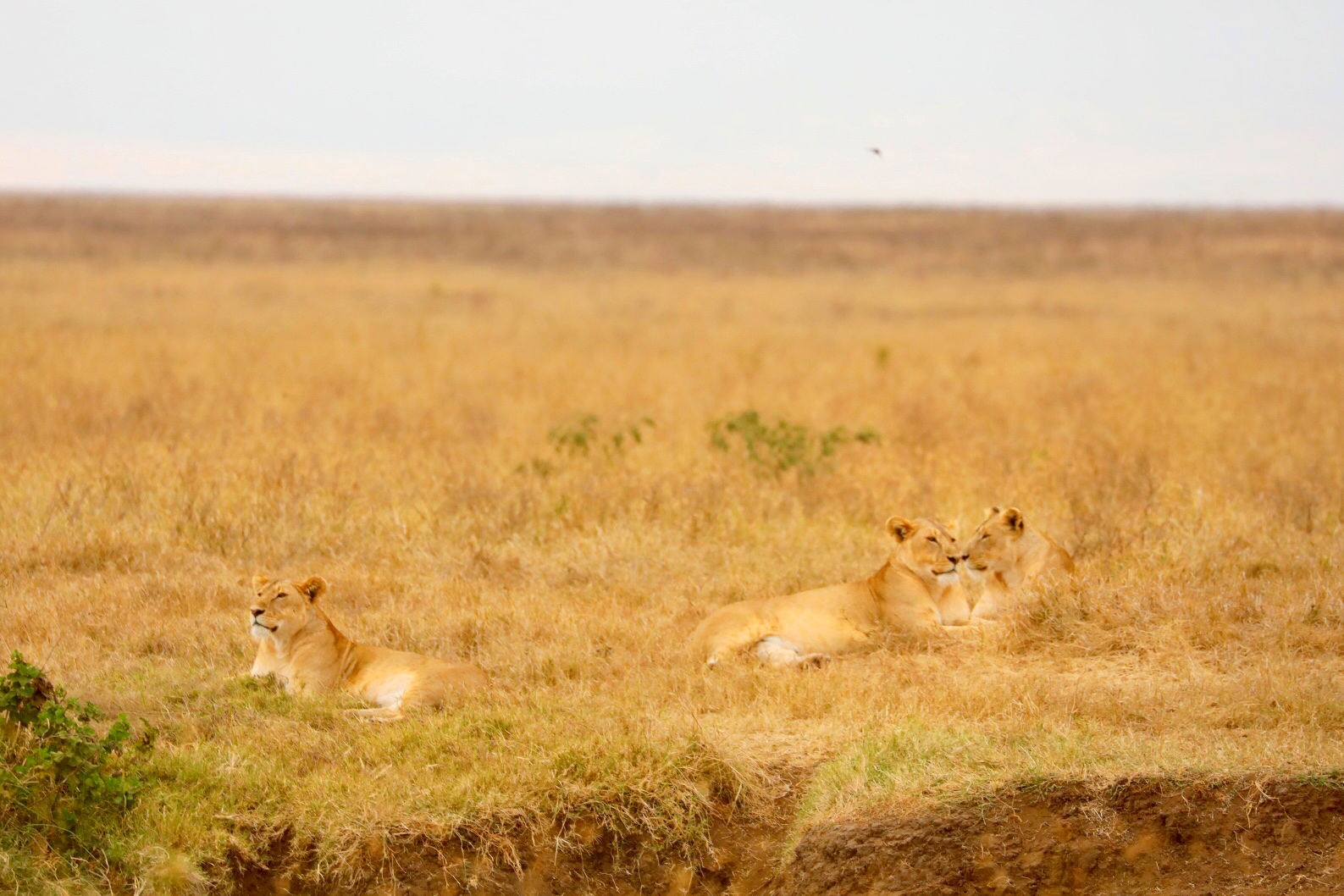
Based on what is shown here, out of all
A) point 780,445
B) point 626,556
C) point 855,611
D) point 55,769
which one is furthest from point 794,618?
point 780,445

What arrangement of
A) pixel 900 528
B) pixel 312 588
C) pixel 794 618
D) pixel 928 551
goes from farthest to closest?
pixel 900 528, pixel 928 551, pixel 794 618, pixel 312 588

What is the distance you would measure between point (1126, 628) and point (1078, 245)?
5159 cm

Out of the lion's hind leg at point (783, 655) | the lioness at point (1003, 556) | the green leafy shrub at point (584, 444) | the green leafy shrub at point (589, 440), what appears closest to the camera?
the lion's hind leg at point (783, 655)

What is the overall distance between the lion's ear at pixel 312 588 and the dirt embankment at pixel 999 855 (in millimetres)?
1941

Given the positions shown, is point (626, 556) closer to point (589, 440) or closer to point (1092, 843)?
point (589, 440)

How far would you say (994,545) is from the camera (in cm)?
890

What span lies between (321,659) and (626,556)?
2709mm

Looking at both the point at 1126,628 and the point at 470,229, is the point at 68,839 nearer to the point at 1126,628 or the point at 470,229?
the point at 1126,628

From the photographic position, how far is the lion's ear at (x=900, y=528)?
8453 mm

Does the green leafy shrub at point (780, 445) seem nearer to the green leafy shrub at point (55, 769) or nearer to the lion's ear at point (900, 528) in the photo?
the lion's ear at point (900, 528)

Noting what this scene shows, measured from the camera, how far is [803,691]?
717 cm

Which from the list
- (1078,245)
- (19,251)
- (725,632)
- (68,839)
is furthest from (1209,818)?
(1078,245)

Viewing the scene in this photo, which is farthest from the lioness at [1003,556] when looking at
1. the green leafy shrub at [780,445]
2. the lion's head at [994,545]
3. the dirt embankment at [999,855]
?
the dirt embankment at [999,855]

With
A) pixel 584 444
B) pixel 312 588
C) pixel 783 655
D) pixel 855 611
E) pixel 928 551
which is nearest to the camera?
pixel 312 588
